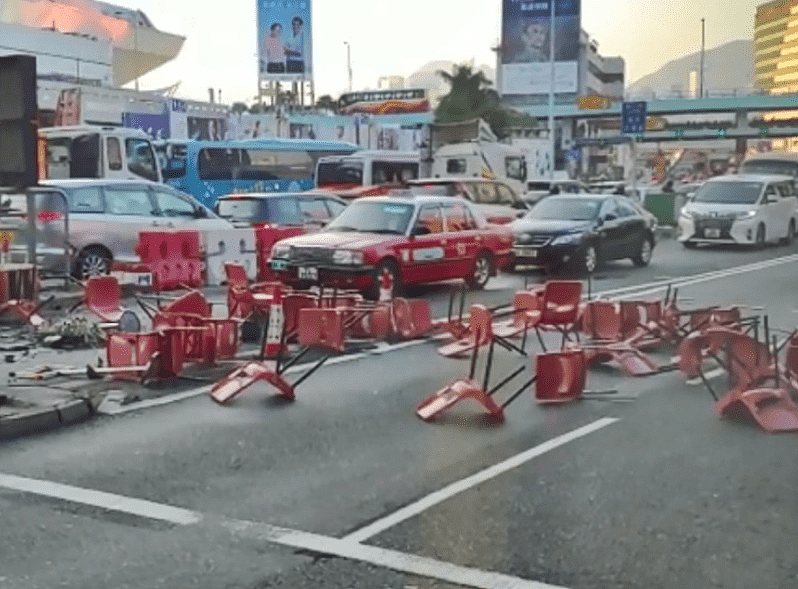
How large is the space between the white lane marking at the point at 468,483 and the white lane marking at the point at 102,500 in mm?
972

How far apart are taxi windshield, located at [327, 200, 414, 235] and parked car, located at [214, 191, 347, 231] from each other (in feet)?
10.9

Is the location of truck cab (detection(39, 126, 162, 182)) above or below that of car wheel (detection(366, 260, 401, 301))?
above

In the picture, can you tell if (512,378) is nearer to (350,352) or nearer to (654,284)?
(350,352)

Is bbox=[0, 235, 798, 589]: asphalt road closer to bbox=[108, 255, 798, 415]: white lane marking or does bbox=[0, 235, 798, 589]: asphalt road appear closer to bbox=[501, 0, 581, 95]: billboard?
bbox=[108, 255, 798, 415]: white lane marking

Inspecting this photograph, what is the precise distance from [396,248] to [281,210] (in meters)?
5.28

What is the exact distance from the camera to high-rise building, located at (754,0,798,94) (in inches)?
6649

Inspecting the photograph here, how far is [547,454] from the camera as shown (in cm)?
738

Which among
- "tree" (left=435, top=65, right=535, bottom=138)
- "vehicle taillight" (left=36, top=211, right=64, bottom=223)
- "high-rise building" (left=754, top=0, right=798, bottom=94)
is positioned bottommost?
"vehicle taillight" (left=36, top=211, right=64, bottom=223)

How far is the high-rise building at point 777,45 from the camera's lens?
554ft

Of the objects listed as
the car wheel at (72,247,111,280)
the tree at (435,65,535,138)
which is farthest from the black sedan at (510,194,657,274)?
the tree at (435,65,535,138)

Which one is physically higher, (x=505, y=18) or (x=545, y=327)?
(x=505, y=18)

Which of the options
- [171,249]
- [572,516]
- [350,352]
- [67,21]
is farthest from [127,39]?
[572,516]

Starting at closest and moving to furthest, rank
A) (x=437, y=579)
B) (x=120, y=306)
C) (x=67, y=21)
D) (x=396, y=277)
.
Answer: (x=437, y=579), (x=120, y=306), (x=396, y=277), (x=67, y=21)

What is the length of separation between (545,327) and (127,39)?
9109 cm
